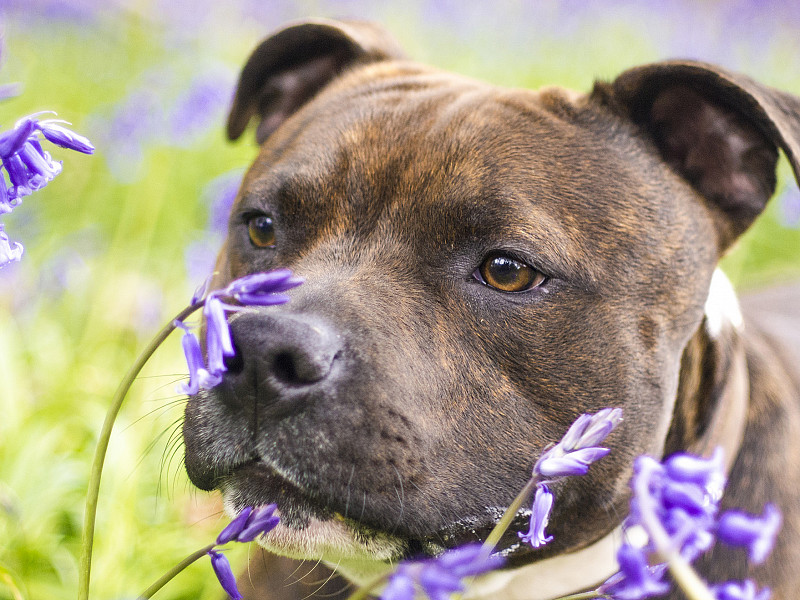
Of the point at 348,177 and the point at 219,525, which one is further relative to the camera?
the point at 219,525

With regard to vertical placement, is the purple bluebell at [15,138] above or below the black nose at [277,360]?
above

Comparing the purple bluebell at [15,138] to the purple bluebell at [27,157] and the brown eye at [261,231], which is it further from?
the brown eye at [261,231]

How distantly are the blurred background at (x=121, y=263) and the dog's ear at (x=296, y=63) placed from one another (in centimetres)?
83

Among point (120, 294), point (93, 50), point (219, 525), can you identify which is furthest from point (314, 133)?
point (93, 50)

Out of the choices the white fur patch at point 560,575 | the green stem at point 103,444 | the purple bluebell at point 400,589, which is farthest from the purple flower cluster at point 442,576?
the white fur patch at point 560,575

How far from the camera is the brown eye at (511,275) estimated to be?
2.37m

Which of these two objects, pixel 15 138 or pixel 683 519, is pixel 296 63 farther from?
Result: pixel 683 519

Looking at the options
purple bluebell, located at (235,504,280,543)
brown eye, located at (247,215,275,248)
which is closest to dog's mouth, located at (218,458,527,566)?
purple bluebell, located at (235,504,280,543)

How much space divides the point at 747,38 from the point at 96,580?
41.2 ft

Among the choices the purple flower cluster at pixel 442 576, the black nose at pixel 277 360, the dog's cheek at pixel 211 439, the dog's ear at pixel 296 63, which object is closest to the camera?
the purple flower cluster at pixel 442 576

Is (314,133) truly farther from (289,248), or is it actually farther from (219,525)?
(219,525)

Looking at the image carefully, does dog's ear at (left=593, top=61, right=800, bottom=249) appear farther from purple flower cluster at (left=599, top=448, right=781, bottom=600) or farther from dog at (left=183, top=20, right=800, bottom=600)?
purple flower cluster at (left=599, top=448, right=781, bottom=600)

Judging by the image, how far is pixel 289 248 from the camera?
270cm

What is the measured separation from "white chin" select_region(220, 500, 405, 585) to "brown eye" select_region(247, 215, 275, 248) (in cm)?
96
